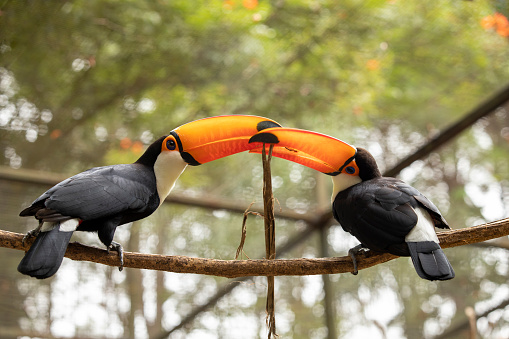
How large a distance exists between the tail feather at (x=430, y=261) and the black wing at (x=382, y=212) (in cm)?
9

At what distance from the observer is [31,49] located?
3406mm

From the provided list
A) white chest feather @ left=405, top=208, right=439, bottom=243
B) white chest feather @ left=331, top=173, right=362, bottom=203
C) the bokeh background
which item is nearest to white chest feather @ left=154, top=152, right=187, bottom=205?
white chest feather @ left=331, top=173, right=362, bottom=203

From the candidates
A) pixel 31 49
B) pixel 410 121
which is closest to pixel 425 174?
pixel 410 121

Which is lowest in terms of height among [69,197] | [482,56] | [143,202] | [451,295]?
[451,295]

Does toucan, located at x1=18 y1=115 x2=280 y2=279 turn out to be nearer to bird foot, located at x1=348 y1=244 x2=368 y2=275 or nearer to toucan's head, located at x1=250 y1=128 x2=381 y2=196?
toucan's head, located at x1=250 y1=128 x2=381 y2=196

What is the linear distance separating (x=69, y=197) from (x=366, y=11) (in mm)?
2524

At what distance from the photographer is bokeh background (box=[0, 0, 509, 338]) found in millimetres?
3355

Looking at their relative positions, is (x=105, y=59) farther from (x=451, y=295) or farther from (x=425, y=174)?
(x=451, y=295)

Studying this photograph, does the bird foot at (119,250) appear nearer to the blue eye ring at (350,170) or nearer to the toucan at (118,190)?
the toucan at (118,190)

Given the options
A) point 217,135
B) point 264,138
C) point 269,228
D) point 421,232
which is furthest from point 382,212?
point 217,135

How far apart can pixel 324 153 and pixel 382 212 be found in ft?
1.46

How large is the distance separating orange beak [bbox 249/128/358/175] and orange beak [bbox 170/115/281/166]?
4 centimetres

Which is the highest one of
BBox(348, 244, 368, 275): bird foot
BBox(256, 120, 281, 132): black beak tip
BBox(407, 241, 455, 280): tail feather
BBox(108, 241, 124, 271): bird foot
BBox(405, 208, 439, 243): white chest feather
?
BBox(256, 120, 281, 132): black beak tip

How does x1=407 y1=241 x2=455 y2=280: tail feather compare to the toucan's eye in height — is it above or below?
above
